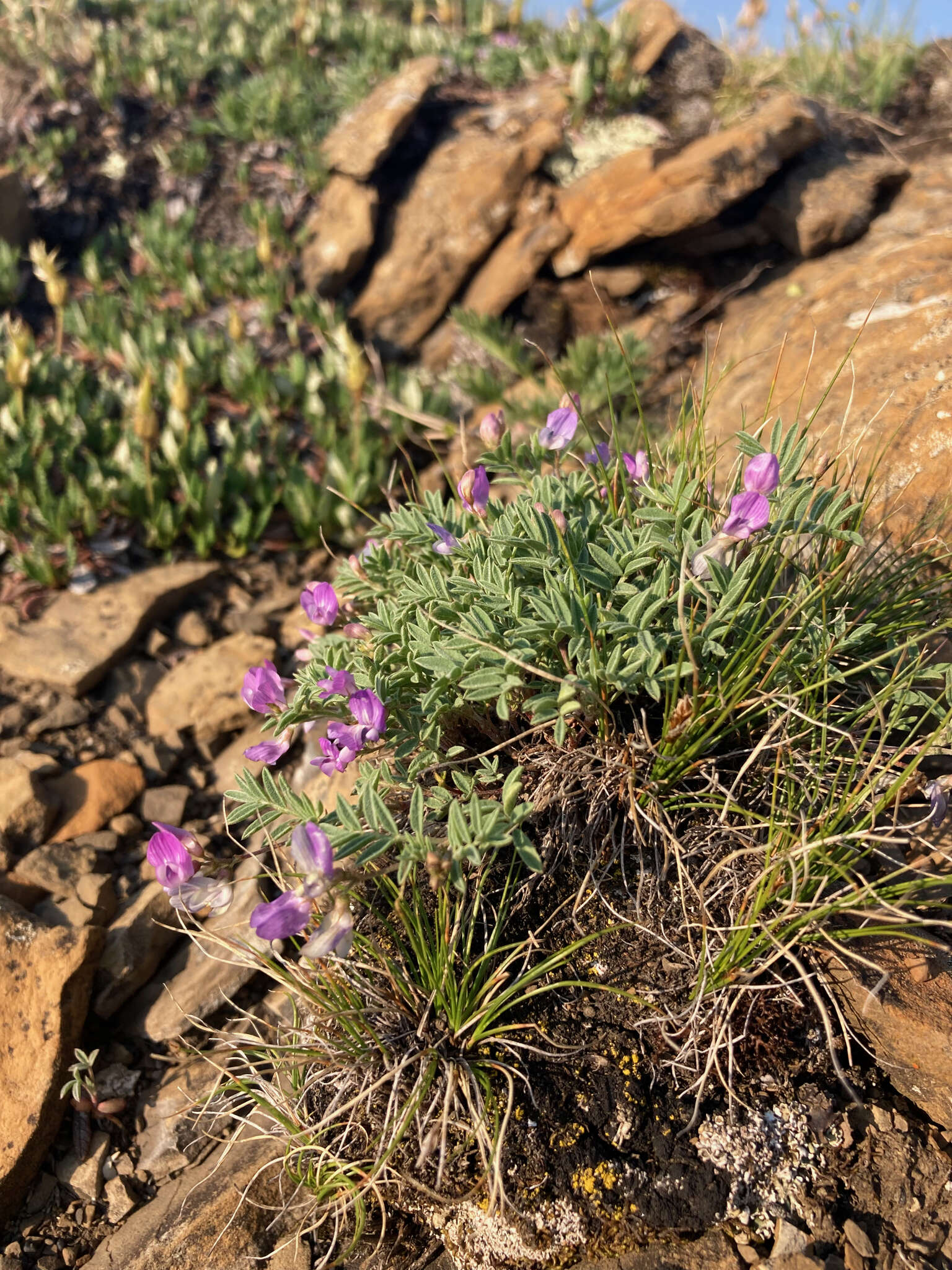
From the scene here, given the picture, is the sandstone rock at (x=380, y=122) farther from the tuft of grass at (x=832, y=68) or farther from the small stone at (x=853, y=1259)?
the small stone at (x=853, y=1259)

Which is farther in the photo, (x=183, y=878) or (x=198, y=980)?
(x=198, y=980)

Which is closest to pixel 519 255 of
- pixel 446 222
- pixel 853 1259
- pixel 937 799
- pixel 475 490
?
pixel 446 222

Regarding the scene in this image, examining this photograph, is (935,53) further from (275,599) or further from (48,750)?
(48,750)

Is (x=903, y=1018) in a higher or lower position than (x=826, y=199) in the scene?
lower

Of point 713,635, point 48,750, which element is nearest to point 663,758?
point 713,635

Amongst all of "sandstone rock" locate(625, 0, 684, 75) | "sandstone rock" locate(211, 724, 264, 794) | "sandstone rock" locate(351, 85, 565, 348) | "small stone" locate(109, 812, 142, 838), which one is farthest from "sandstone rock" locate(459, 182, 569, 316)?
"small stone" locate(109, 812, 142, 838)

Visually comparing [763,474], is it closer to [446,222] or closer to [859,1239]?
[859,1239]

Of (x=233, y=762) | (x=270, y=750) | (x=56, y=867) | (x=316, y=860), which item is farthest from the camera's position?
(x=233, y=762)

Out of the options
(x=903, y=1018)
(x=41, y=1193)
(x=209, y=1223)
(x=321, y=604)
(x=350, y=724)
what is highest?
(x=321, y=604)

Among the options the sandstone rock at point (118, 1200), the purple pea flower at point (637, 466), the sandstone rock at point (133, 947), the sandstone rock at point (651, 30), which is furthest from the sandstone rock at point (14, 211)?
the sandstone rock at point (118, 1200)
